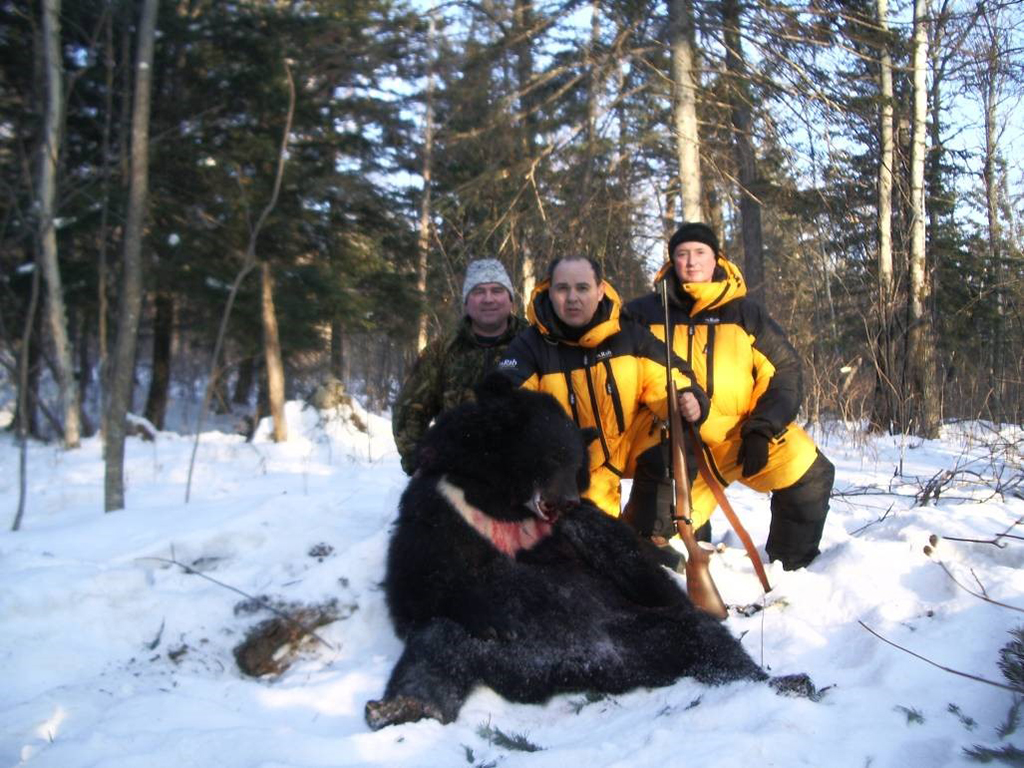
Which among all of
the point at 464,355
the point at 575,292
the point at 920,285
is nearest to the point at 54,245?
the point at 464,355

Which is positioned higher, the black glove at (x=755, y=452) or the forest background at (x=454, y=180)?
the forest background at (x=454, y=180)

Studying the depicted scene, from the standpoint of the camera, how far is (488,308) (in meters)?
4.12

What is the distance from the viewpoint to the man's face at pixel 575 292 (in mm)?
3334

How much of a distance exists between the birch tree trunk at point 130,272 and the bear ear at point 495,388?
3.59 metres

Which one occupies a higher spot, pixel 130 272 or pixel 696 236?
pixel 130 272

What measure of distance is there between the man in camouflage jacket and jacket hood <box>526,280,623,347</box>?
0.61m

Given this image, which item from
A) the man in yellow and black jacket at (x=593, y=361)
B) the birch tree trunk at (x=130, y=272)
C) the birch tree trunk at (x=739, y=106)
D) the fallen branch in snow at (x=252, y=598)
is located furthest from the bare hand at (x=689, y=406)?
the birch tree trunk at (x=130, y=272)

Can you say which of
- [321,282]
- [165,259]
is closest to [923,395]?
[321,282]

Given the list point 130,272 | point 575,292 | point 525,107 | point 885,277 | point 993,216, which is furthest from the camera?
point 993,216

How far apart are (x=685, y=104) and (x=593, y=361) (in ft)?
15.9

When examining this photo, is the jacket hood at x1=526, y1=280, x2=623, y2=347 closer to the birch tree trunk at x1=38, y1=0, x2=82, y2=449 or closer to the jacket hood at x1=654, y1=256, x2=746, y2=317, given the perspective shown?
the jacket hood at x1=654, y1=256, x2=746, y2=317

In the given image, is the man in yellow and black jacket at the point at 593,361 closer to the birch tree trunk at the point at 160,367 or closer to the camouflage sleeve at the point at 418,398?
the camouflage sleeve at the point at 418,398

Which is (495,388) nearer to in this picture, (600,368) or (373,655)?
(600,368)

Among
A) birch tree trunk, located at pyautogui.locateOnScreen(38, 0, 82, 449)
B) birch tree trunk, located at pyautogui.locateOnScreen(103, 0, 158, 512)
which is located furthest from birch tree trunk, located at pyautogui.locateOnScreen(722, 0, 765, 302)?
birch tree trunk, located at pyautogui.locateOnScreen(38, 0, 82, 449)
